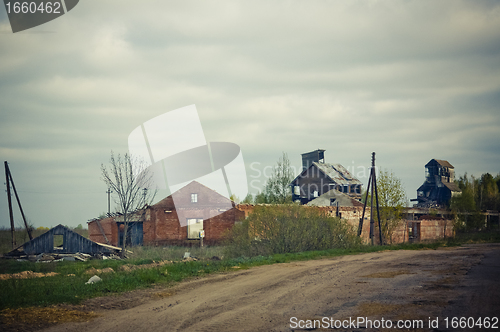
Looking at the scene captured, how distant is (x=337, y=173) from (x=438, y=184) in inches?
969

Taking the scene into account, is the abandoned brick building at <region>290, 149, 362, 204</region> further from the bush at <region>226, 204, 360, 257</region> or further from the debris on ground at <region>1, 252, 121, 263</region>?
the debris on ground at <region>1, 252, 121, 263</region>

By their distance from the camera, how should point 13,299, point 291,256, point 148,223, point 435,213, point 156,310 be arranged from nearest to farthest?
point 156,310
point 13,299
point 291,256
point 148,223
point 435,213

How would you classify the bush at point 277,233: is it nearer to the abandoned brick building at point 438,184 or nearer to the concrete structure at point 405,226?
the concrete structure at point 405,226

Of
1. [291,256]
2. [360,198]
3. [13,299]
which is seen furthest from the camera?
[360,198]

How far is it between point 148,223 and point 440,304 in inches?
1294

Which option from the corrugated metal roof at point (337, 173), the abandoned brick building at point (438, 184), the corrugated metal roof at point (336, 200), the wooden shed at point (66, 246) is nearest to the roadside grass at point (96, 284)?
the wooden shed at point (66, 246)

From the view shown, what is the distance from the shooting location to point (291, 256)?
59.4ft

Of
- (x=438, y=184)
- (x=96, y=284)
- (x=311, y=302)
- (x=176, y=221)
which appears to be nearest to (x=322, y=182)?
(x=176, y=221)

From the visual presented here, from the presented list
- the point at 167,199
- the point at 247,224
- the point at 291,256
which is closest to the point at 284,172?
the point at 167,199

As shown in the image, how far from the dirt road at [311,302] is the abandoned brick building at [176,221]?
23374 millimetres

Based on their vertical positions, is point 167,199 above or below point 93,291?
above

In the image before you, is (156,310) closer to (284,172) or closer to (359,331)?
(359,331)

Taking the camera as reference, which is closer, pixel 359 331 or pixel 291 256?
pixel 359 331

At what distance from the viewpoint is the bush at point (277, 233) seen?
2023 cm
